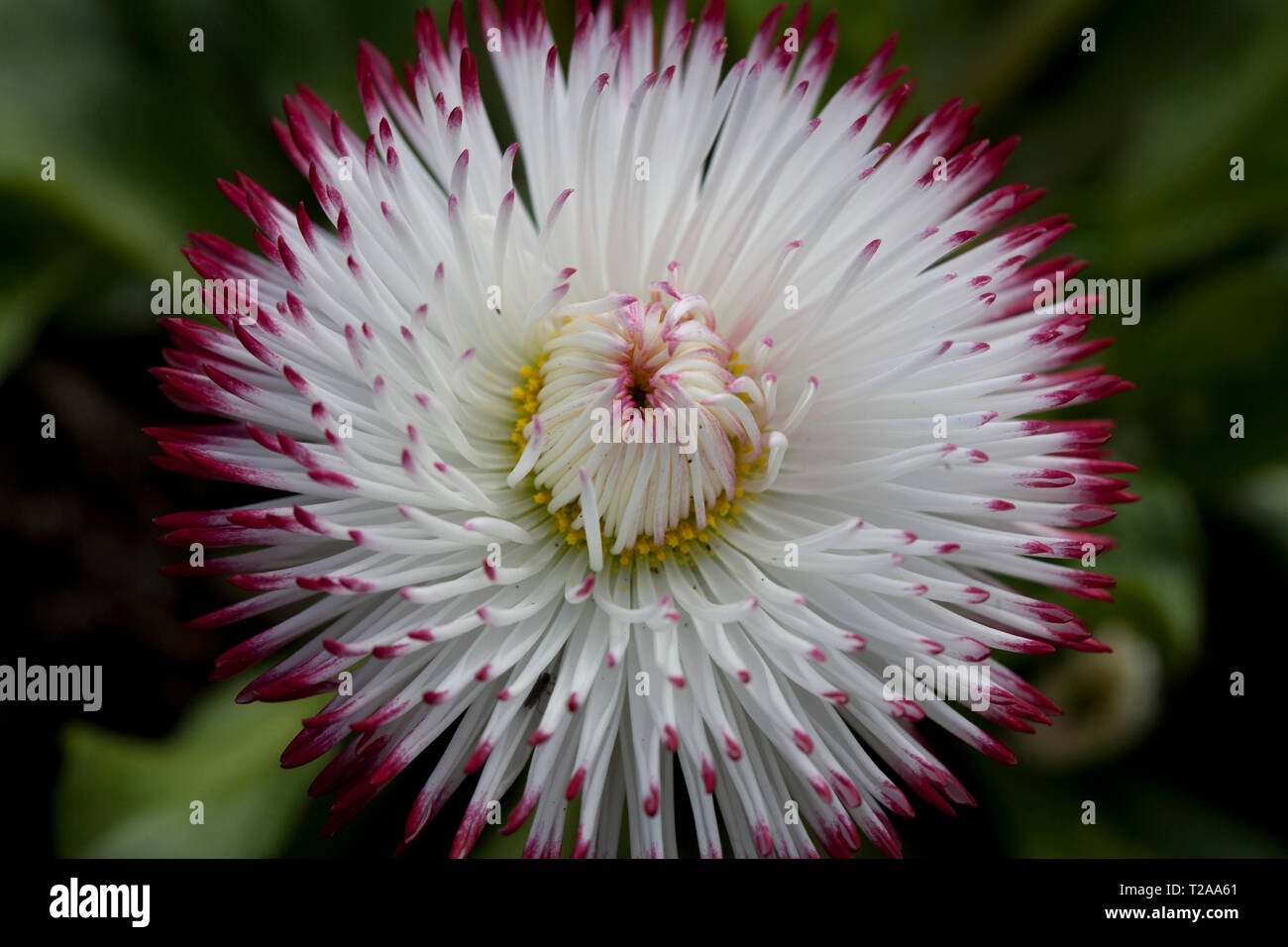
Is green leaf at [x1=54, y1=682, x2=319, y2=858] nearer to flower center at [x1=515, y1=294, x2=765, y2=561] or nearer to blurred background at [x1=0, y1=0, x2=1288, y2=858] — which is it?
blurred background at [x1=0, y1=0, x2=1288, y2=858]

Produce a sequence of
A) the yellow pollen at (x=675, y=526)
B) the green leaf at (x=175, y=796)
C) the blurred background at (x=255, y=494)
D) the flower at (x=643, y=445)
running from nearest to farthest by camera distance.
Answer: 1. the flower at (x=643, y=445)
2. the yellow pollen at (x=675, y=526)
3. the green leaf at (x=175, y=796)
4. the blurred background at (x=255, y=494)

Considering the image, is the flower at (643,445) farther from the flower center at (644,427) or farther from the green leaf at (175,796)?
the green leaf at (175,796)

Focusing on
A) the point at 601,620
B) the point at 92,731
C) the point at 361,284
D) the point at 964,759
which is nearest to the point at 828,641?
the point at 601,620

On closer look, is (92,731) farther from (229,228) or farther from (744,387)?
(744,387)

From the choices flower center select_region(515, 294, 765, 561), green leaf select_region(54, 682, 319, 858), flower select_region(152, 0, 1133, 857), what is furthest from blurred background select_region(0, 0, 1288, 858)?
flower center select_region(515, 294, 765, 561)

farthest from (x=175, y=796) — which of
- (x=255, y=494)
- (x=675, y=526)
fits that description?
(x=675, y=526)

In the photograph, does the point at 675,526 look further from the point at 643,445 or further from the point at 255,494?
the point at 255,494

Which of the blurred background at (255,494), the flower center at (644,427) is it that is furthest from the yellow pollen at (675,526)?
the blurred background at (255,494)
